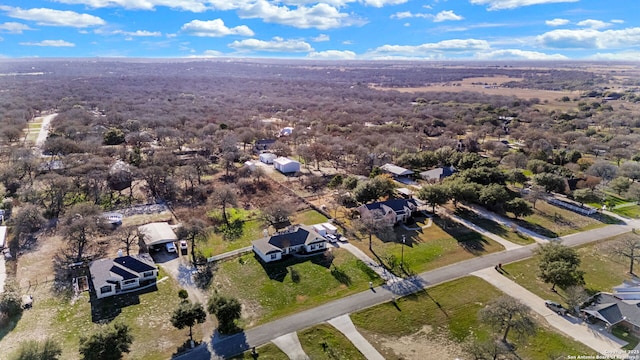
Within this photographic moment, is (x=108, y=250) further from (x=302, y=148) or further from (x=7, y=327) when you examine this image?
(x=302, y=148)

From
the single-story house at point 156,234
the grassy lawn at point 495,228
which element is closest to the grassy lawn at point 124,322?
the single-story house at point 156,234

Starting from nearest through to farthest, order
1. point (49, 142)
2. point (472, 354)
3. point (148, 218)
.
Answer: point (472, 354) → point (148, 218) → point (49, 142)

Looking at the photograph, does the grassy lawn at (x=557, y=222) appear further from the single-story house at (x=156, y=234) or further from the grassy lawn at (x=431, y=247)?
the single-story house at (x=156, y=234)

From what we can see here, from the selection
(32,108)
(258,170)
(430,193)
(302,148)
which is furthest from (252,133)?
(32,108)

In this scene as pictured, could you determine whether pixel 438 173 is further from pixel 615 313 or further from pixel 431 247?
pixel 615 313

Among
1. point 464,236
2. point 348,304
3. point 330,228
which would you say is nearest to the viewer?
point 348,304

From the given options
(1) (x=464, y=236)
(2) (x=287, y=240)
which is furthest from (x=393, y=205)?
(2) (x=287, y=240)

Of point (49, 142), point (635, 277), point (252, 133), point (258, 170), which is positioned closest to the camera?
point (635, 277)
